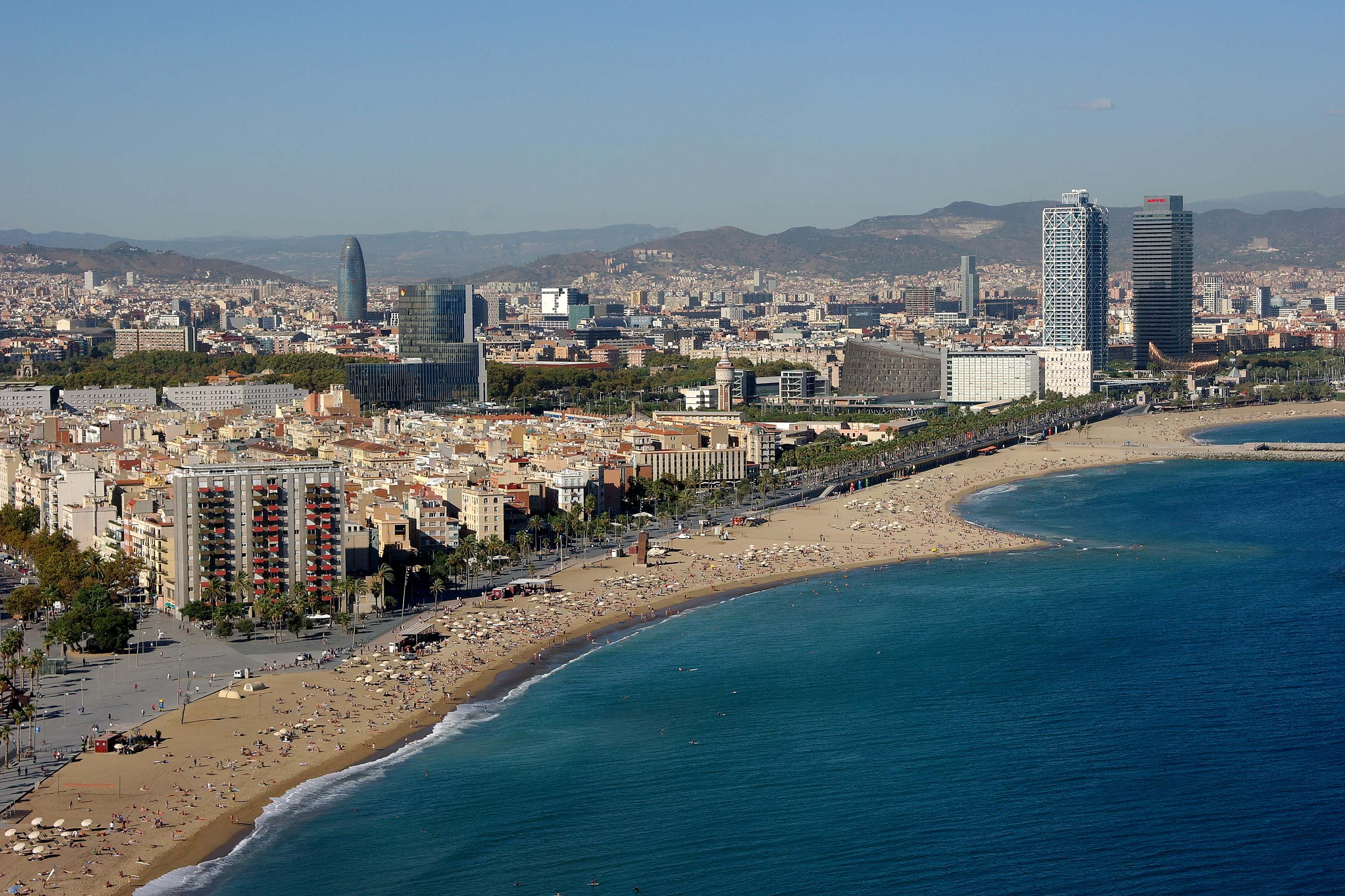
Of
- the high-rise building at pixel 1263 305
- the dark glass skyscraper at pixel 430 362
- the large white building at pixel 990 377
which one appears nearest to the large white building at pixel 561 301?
the dark glass skyscraper at pixel 430 362

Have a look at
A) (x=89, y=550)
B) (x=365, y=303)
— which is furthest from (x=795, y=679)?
(x=365, y=303)

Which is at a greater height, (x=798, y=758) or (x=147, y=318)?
(x=147, y=318)

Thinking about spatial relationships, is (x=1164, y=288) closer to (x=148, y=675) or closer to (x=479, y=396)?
(x=479, y=396)

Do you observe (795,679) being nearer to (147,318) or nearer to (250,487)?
(250,487)

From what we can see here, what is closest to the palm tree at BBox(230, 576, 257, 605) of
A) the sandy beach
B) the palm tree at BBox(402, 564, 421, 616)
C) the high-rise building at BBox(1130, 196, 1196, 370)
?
the palm tree at BBox(402, 564, 421, 616)

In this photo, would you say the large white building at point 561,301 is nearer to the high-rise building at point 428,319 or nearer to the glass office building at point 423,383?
the high-rise building at point 428,319

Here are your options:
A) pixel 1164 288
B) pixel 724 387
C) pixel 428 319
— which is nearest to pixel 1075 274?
pixel 1164 288

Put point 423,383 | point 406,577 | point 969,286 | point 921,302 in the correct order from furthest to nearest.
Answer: point 969,286
point 921,302
point 423,383
point 406,577
